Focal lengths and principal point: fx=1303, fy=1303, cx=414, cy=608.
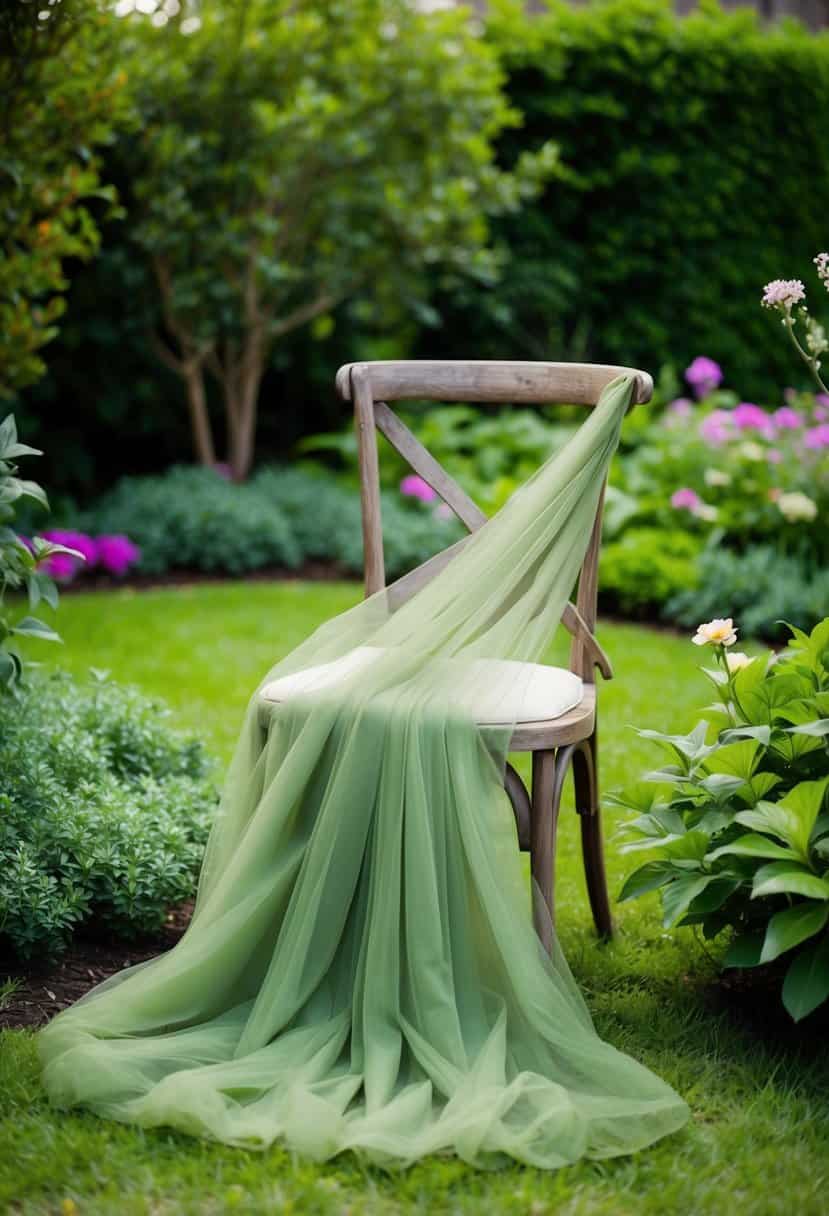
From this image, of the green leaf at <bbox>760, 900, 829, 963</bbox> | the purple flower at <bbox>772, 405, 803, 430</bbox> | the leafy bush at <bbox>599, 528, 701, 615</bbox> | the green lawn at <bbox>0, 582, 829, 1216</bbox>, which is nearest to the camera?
the green lawn at <bbox>0, 582, 829, 1216</bbox>

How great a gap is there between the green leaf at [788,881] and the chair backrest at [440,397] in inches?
25.8

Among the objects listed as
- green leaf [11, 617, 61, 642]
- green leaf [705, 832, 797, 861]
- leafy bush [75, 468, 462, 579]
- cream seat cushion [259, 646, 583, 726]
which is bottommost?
leafy bush [75, 468, 462, 579]

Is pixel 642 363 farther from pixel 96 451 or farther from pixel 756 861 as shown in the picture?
pixel 756 861

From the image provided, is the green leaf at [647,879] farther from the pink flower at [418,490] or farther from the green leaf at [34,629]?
the pink flower at [418,490]

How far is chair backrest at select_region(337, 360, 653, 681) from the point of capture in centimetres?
281

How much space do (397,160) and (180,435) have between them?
2.25 meters

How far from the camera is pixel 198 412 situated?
7.64 meters

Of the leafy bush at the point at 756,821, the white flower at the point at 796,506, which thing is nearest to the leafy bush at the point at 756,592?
the white flower at the point at 796,506

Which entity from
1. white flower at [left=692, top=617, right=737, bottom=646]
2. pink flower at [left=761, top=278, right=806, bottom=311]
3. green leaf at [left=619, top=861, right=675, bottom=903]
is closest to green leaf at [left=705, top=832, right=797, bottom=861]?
A: green leaf at [left=619, top=861, right=675, bottom=903]

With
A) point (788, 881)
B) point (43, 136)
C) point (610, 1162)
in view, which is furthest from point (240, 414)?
point (610, 1162)

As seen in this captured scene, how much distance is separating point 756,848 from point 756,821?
5cm

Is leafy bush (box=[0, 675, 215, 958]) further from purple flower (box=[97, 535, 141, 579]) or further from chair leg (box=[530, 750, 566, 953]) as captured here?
purple flower (box=[97, 535, 141, 579])

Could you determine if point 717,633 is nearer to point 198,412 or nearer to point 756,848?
point 756,848

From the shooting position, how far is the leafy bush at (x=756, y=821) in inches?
88.5
